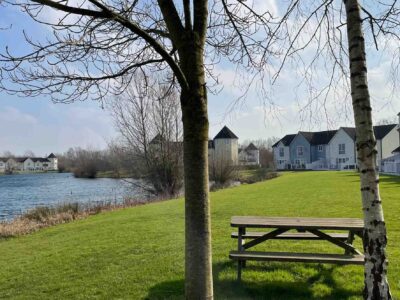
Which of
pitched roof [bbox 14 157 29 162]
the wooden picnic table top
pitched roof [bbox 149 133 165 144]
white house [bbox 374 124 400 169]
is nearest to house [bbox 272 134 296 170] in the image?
white house [bbox 374 124 400 169]

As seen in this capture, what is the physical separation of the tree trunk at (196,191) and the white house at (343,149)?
66032 millimetres

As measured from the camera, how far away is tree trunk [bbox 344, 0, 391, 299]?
13.1ft

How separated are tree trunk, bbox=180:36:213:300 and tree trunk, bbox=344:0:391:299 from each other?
4.96 feet

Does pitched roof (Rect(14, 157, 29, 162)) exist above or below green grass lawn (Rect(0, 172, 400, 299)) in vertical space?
above

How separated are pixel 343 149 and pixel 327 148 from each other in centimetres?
606

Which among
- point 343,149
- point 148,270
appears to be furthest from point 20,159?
point 148,270

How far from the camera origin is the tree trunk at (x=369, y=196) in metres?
4.00

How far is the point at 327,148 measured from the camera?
75.1 meters

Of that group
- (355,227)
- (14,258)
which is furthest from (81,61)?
(14,258)

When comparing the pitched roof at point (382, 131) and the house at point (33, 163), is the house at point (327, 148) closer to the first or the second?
the pitched roof at point (382, 131)

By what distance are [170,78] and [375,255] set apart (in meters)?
4.02

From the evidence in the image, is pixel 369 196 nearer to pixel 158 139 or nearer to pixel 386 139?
pixel 158 139

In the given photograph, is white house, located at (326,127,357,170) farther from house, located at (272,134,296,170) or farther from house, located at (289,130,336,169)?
house, located at (272,134,296,170)

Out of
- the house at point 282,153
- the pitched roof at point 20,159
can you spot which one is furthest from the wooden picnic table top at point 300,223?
the pitched roof at point 20,159
